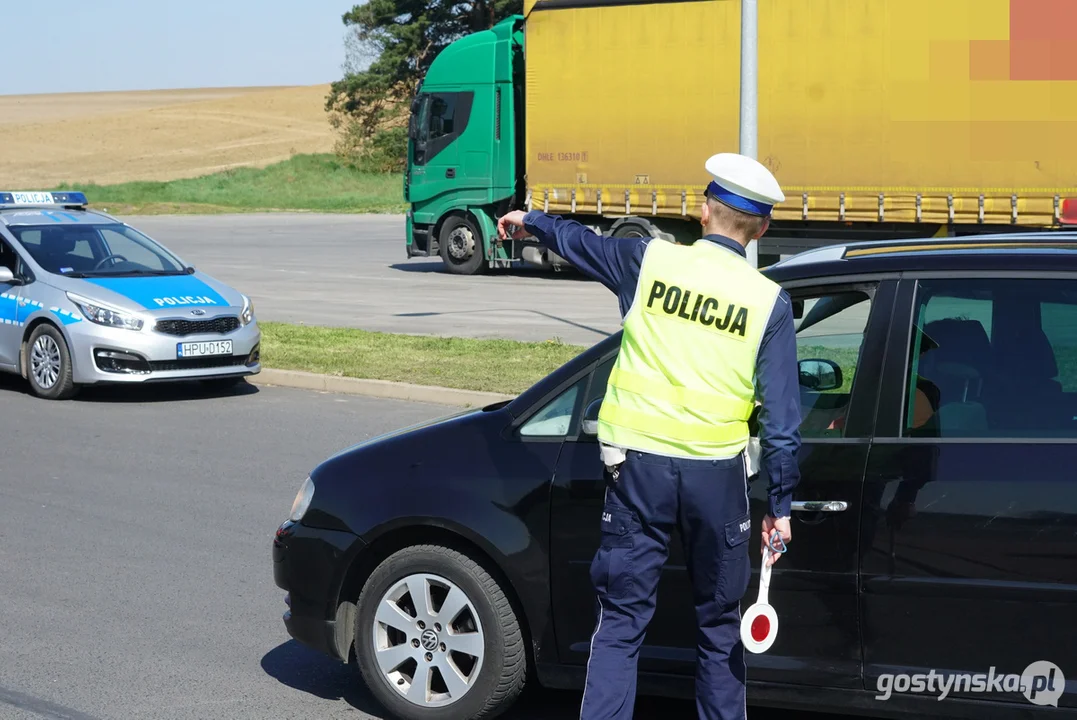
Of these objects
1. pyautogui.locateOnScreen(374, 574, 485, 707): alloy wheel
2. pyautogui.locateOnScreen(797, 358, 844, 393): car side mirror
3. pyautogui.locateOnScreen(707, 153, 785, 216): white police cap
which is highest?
pyautogui.locateOnScreen(707, 153, 785, 216): white police cap

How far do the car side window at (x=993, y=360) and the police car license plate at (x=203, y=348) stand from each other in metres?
8.48

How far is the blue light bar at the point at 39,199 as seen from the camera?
13156 millimetres

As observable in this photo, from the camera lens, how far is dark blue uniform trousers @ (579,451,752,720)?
12.2 feet

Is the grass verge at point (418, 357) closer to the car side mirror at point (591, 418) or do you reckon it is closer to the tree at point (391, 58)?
the car side mirror at point (591, 418)

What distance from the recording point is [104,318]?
457 inches

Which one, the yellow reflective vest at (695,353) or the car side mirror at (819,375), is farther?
the car side mirror at (819,375)

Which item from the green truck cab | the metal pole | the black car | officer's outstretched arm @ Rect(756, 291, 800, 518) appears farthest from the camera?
the green truck cab

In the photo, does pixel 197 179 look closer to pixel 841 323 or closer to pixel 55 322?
pixel 55 322

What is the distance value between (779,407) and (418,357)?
32.2 feet

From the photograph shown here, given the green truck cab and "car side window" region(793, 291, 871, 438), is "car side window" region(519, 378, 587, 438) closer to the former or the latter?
"car side window" region(793, 291, 871, 438)

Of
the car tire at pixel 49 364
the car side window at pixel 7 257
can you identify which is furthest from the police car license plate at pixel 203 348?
the car side window at pixel 7 257

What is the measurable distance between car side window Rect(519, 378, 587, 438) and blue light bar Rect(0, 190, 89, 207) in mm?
10054

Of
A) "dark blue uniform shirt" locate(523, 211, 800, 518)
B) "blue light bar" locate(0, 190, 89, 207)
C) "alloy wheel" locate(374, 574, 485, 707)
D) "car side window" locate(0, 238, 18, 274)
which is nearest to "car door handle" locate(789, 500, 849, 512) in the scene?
"dark blue uniform shirt" locate(523, 211, 800, 518)

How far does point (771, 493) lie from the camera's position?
3680 millimetres
